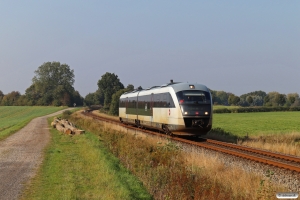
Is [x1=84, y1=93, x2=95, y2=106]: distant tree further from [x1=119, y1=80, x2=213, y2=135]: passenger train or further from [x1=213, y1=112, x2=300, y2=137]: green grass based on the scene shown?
[x1=119, y1=80, x2=213, y2=135]: passenger train

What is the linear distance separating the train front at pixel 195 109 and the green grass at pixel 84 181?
6.68m

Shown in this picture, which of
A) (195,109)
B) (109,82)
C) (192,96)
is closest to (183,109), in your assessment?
(195,109)

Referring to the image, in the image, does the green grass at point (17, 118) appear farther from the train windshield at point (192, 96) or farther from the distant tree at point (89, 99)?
the distant tree at point (89, 99)

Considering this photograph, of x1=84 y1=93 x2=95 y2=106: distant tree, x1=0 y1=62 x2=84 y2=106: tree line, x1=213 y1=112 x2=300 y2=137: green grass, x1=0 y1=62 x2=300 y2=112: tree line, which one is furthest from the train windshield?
x1=84 y1=93 x2=95 y2=106: distant tree

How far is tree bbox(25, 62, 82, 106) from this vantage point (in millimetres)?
133250

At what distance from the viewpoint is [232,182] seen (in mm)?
10570

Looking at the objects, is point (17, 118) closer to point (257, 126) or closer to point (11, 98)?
point (257, 126)

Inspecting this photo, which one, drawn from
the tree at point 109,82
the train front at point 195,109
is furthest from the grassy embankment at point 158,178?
the tree at point 109,82

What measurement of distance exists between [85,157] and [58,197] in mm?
6627

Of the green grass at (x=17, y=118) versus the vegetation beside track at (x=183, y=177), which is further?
the green grass at (x=17, y=118)

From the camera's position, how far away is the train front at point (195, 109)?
20250mm

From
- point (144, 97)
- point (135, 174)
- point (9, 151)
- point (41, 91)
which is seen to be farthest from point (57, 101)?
point (135, 174)

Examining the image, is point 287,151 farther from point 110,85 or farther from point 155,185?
point 110,85

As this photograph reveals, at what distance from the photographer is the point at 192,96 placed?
2092cm
